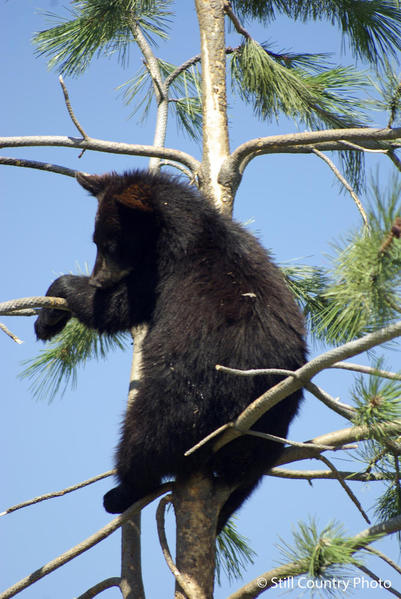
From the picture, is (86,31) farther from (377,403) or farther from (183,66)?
(377,403)

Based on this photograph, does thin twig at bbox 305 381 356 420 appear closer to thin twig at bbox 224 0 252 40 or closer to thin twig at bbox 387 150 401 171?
thin twig at bbox 387 150 401 171

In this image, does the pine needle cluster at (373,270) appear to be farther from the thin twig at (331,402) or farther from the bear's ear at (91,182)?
the bear's ear at (91,182)

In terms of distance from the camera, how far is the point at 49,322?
14.1 ft

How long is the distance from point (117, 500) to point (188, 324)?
945mm

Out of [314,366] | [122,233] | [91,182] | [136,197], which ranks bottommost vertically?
[314,366]

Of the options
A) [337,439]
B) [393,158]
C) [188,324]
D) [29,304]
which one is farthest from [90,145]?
[337,439]

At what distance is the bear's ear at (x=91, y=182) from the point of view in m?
4.34

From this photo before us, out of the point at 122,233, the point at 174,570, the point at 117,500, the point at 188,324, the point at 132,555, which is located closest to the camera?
the point at 174,570

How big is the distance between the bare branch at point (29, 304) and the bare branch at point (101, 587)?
1.49 metres

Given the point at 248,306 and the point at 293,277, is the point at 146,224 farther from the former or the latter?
the point at 293,277

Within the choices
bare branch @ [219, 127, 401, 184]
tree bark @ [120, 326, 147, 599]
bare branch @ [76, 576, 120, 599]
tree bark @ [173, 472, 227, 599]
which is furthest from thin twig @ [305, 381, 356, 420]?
bare branch @ [76, 576, 120, 599]

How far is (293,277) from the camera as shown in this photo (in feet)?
15.9

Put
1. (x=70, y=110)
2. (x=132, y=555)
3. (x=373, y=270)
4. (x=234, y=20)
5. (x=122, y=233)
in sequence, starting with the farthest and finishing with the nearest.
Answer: (x=234, y=20)
(x=132, y=555)
(x=122, y=233)
(x=70, y=110)
(x=373, y=270)

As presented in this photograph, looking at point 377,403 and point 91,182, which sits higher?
point 91,182
